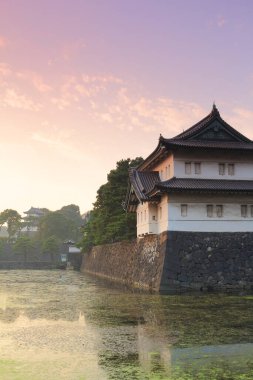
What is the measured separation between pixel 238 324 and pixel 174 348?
428 cm

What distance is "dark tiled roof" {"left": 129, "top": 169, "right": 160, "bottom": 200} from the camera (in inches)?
1265

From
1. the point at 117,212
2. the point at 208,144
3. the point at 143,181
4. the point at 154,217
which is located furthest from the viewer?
the point at 117,212

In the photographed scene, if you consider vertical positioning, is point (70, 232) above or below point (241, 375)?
above

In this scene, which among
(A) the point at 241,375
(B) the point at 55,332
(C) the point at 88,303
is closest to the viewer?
(A) the point at 241,375

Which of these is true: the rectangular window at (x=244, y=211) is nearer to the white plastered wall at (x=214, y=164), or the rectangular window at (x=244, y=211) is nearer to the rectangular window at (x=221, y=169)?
the white plastered wall at (x=214, y=164)

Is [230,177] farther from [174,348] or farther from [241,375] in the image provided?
[241,375]

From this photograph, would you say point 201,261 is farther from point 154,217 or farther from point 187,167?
point 187,167

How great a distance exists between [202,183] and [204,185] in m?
0.55

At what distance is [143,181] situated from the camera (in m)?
33.5

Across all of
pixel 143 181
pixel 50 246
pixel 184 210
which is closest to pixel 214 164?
pixel 184 210

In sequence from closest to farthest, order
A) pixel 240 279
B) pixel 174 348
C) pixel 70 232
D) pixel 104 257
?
pixel 174 348
pixel 240 279
pixel 104 257
pixel 70 232

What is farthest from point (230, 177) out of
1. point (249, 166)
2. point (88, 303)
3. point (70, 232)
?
point (70, 232)

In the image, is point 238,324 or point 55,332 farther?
point 238,324

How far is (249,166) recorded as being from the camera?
3114 centimetres
